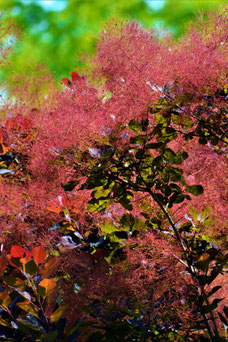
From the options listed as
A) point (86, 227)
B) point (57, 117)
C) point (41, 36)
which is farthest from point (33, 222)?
point (41, 36)

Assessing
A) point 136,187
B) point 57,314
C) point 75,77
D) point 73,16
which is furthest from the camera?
point 73,16

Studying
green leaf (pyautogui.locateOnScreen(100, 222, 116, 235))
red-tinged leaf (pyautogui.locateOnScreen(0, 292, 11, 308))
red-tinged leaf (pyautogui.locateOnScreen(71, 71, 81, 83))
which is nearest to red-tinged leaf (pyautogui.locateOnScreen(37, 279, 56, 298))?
red-tinged leaf (pyautogui.locateOnScreen(0, 292, 11, 308))

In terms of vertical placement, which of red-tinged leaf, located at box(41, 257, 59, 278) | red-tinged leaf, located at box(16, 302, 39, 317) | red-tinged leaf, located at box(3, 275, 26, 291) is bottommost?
red-tinged leaf, located at box(16, 302, 39, 317)

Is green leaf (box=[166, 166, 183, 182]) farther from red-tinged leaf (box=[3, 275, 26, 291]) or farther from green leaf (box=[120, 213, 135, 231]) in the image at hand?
red-tinged leaf (box=[3, 275, 26, 291])

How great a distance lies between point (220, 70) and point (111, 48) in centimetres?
41

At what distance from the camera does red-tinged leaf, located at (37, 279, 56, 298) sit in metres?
0.81

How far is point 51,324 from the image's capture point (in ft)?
2.75

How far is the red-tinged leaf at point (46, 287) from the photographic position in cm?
81

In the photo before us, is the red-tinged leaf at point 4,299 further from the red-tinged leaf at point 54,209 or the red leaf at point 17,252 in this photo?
the red-tinged leaf at point 54,209

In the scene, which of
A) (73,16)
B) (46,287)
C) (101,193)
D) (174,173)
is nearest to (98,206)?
(101,193)

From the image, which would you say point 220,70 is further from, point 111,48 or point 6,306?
point 6,306

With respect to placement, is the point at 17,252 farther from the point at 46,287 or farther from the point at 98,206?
the point at 98,206

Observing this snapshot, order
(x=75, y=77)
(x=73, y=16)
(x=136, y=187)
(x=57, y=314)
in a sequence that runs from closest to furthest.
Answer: (x=57, y=314) → (x=136, y=187) → (x=75, y=77) → (x=73, y=16)

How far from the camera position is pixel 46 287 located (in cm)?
82
